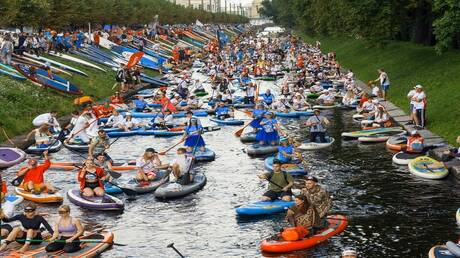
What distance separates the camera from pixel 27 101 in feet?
132

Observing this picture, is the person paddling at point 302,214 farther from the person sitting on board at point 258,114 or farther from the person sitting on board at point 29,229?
the person sitting on board at point 258,114

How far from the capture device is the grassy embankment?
3622 cm

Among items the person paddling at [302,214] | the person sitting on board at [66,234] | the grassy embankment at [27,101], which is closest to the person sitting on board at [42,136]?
the grassy embankment at [27,101]

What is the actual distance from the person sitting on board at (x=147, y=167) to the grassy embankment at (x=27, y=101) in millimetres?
10852

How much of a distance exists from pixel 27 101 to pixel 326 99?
693 inches

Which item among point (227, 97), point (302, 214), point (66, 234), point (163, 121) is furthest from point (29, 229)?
point (227, 97)

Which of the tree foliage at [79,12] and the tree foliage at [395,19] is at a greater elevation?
the tree foliage at [79,12]

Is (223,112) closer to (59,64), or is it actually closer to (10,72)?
(10,72)

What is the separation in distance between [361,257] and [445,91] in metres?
22.8

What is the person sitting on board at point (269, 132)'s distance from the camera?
30656 mm

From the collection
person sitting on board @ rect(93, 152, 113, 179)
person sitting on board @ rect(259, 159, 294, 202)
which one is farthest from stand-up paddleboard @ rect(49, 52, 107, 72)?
person sitting on board @ rect(259, 159, 294, 202)

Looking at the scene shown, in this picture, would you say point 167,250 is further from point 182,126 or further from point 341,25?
point 341,25

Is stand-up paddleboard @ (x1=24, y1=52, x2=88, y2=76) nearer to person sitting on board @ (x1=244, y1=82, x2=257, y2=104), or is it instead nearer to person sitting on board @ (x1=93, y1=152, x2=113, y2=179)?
person sitting on board @ (x1=244, y1=82, x2=257, y2=104)

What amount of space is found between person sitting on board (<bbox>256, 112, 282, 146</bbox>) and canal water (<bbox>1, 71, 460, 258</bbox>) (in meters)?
1.19
